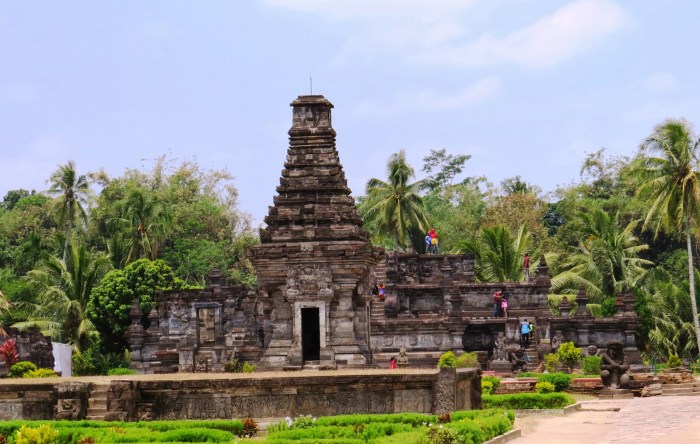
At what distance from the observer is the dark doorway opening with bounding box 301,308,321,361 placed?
34.3 metres

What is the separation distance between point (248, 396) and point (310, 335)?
Answer: 1145cm

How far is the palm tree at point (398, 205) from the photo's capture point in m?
61.0

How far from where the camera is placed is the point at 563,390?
34.2 metres

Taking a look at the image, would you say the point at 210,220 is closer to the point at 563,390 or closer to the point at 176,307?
the point at 176,307

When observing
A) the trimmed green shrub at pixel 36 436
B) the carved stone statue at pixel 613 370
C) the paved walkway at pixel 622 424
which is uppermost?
the carved stone statue at pixel 613 370

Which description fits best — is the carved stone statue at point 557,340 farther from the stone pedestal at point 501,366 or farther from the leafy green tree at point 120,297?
the leafy green tree at point 120,297

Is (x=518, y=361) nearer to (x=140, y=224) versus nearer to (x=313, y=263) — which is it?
(x=313, y=263)

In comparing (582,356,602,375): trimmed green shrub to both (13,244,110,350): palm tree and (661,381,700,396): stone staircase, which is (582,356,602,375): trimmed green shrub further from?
(13,244,110,350): palm tree

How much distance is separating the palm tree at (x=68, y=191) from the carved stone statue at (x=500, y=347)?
2663 centimetres

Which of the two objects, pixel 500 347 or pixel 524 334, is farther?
pixel 524 334

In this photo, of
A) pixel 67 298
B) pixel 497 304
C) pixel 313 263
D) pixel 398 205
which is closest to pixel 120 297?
pixel 67 298

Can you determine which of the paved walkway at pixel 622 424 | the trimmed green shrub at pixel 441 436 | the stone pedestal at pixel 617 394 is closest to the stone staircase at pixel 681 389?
the stone pedestal at pixel 617 394

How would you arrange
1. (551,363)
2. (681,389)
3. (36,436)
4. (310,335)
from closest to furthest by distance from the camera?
(36,436) < (681,389) < (310,335) < (551,363)

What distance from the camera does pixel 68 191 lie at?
205ft
